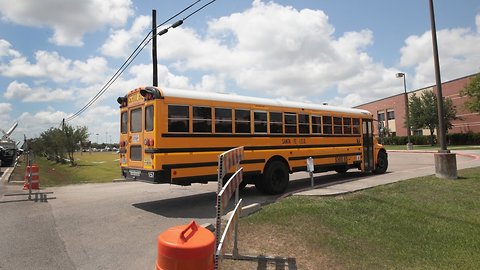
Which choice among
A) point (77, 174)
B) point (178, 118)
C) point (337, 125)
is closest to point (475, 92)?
point (337, 125)

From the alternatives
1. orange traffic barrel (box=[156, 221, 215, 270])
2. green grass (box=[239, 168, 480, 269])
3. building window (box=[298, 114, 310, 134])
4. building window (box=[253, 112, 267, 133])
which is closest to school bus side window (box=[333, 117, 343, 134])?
building window (box=[298, 114, 310, 134])

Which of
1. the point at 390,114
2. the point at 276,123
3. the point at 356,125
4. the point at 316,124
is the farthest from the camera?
the point at 390,114

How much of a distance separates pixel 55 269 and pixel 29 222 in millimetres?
3378

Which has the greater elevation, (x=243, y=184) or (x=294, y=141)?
(x=294, y=141)

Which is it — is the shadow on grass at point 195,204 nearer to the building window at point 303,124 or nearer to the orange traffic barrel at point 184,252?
the building window at point 303,124

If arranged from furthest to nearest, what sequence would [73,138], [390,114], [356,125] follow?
[390,114], [73,138], [356,125]

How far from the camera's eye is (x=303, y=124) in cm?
1209

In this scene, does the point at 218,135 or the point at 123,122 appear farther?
the point at 123,122

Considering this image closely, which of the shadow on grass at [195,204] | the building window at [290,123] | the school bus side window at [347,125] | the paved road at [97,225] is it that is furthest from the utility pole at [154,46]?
the school bus side window at [347,125]

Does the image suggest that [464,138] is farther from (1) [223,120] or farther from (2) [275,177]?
(1) [223,120]

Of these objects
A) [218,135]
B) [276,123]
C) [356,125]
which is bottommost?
[218,135]

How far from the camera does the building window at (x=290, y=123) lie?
37.6 ft

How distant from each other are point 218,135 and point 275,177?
241cm

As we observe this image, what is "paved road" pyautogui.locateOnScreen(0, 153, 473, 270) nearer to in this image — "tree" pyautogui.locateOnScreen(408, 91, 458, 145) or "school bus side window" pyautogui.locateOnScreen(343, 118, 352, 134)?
"school bus side window" pyautogui.locateOnScreen(343, 118, 352, 134)
